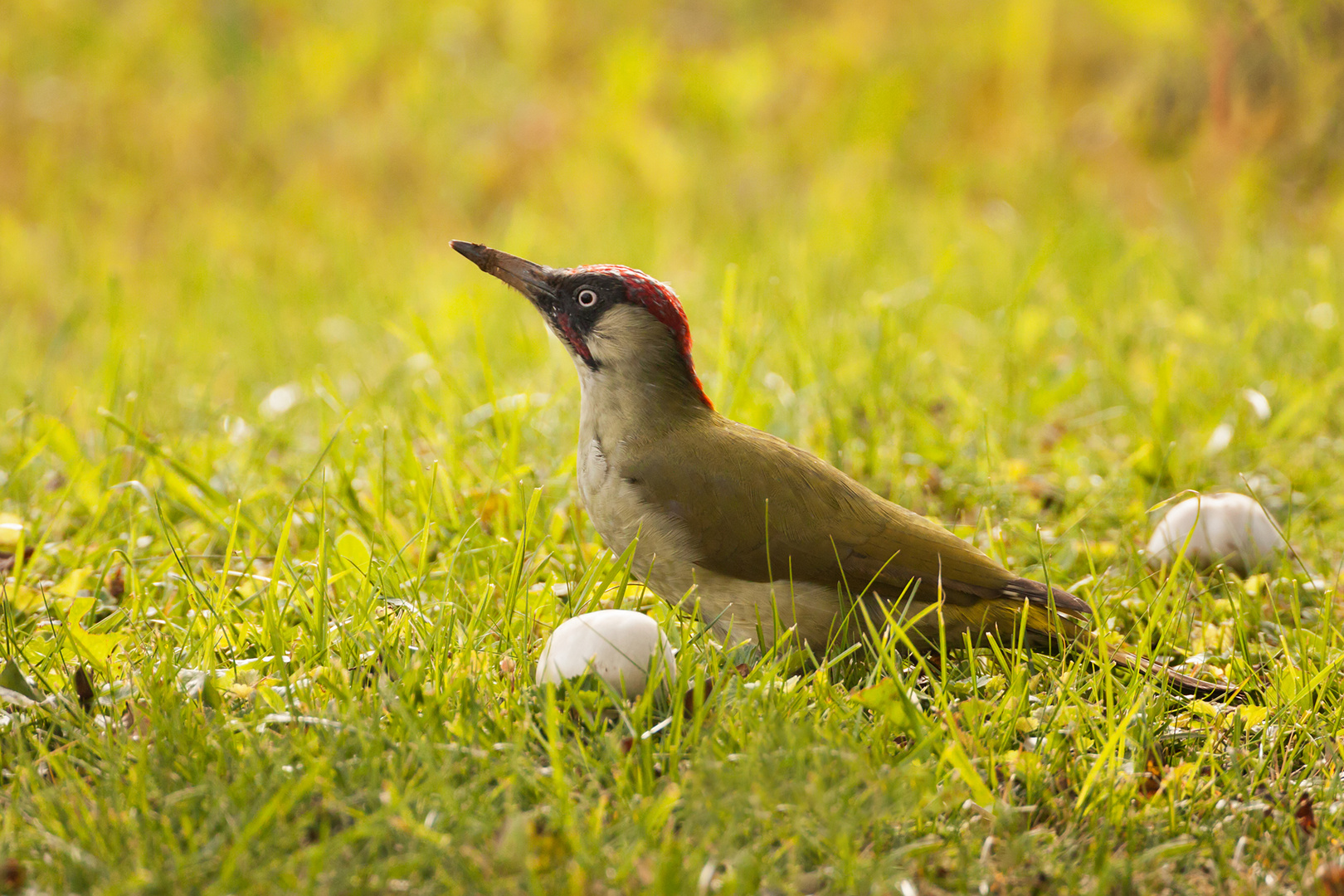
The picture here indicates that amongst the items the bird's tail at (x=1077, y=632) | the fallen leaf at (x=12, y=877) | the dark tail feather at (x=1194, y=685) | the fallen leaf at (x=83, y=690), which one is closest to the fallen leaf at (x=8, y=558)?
the fallen leaf at (x=83, y=690)

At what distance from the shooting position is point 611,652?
2.24 meters

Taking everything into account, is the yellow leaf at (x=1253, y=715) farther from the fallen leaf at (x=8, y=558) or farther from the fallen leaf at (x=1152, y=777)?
the fallen leaf at (x=8, y=558)

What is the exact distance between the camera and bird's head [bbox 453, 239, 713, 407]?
2949 mm

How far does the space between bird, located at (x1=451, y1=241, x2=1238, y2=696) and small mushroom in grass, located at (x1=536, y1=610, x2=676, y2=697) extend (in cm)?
28

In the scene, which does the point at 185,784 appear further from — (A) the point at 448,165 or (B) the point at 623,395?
(A) the point at 448,165

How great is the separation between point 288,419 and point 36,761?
252 cm

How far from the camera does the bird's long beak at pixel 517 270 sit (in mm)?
3057

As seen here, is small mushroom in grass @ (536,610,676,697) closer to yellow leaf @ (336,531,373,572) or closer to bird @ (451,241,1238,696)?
bird @ (451,241,1238,696)

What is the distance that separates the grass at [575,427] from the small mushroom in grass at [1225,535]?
60 mm

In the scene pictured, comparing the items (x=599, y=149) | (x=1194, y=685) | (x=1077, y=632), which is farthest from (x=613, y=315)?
(x=599, y=149)

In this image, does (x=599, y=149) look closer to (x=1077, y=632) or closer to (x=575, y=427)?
(x=575, y=427)

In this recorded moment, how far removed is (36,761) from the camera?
2.04 meters

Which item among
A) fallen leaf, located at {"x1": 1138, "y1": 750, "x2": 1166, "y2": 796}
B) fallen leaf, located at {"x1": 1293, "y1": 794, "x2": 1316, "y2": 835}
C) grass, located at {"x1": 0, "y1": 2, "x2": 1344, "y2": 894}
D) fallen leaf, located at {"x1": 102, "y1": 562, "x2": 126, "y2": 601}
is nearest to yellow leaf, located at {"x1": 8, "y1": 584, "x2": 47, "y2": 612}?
grass, located at {"x1": 0, "y1": 2, "x2": 1344, "y2": 894}

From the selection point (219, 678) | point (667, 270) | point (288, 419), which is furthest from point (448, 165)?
point (219, 678)
